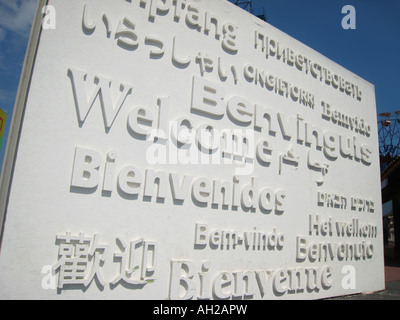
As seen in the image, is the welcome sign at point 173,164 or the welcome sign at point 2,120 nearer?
the welcome sign at point 173,164

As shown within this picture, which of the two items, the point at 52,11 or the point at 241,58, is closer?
the point at 52,11

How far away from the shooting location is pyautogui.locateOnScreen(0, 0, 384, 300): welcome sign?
2635 millimetres

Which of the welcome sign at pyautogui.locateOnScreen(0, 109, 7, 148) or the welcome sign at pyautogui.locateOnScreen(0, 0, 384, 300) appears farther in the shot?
the welcome sign at pyautogui.locateOnScreen(0, 109, 7, 148)

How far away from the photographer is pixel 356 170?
5.30 m

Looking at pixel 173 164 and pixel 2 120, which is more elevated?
pixel 2 120

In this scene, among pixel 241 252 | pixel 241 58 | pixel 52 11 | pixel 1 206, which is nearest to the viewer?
pixel 1 206

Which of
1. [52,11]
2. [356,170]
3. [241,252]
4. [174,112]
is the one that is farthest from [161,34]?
[356,170]

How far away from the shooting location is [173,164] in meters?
Result: 3.26

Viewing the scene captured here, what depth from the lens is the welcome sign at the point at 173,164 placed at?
8.64ft

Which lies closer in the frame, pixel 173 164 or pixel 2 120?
pixel 2 120

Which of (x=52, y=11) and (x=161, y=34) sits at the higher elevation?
(x=161, y=34)

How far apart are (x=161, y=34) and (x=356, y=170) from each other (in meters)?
3.89

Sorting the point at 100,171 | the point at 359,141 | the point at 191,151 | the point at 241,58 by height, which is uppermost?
the point at 241,58

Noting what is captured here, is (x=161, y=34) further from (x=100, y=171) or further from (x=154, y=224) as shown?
(x=154, y=224)
